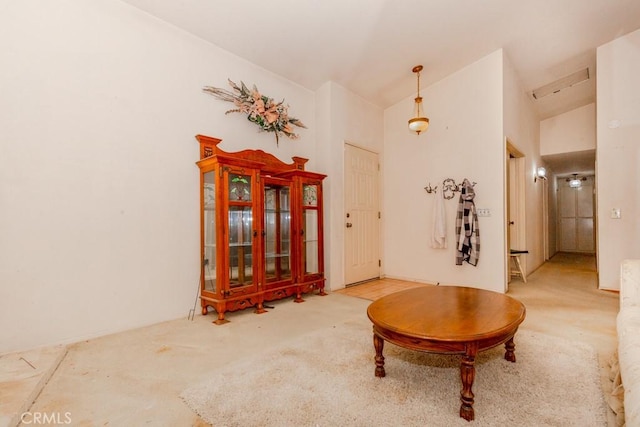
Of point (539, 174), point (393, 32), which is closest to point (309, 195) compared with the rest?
point (393, 32)

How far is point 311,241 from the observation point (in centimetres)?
387

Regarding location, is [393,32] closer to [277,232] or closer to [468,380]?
[277,232]

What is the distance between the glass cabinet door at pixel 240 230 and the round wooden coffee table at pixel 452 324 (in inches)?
63.4

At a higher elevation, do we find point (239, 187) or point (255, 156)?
point (255, 156)

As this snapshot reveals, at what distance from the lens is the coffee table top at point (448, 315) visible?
59.1 inches

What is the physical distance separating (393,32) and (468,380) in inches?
134

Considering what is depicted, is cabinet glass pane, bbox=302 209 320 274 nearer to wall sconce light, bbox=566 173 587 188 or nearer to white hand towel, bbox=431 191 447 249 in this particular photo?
white hand towel, bbox=431 191 447 249

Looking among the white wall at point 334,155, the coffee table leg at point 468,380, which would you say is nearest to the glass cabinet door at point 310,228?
the white wall at point 334,155

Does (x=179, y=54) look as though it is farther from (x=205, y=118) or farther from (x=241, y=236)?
(x=241, y=236)

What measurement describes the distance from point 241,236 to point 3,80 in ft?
7.07

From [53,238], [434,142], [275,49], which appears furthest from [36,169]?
[434,142]

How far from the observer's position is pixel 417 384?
1.71 m

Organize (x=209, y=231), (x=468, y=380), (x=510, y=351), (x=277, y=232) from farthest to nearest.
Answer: (x=277, y=232)
(x=209, y=231)
(x=510, y=351)
(x=468, y=380)

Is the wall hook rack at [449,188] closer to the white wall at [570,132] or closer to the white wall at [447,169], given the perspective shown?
the white wall at [447,169]
